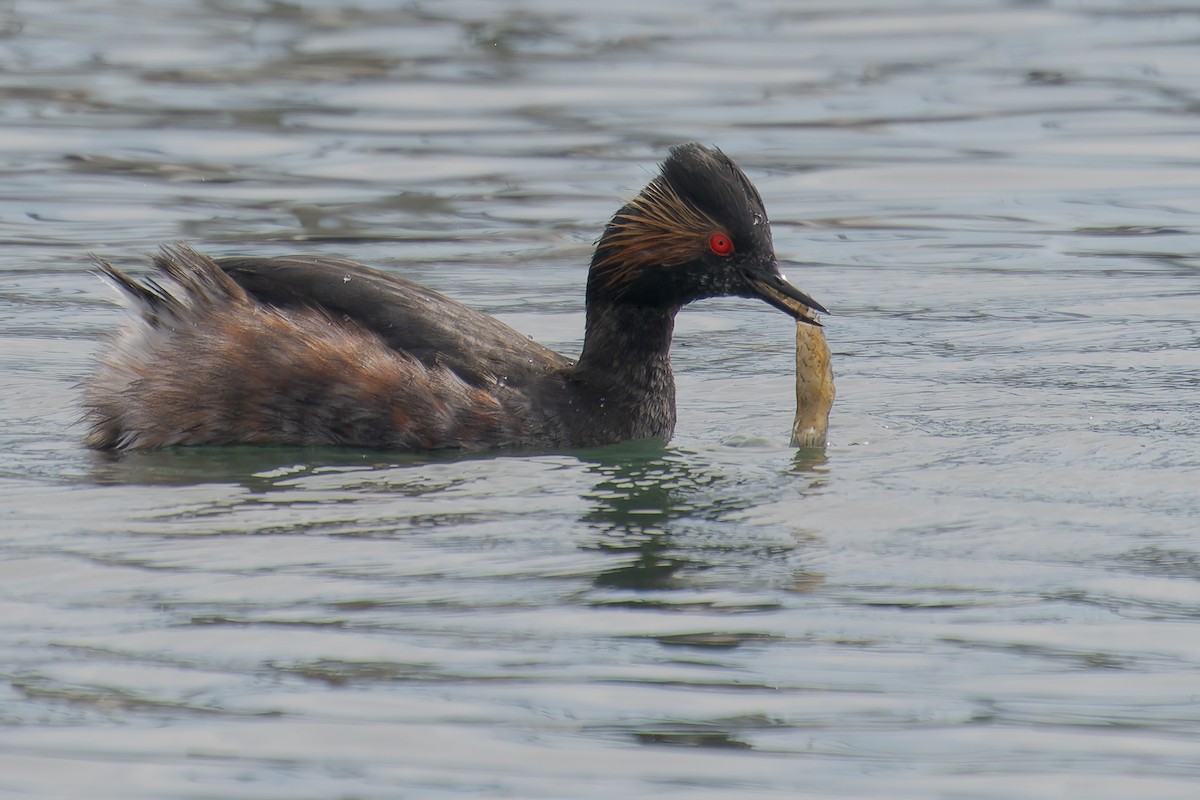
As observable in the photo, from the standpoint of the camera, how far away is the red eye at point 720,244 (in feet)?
25.7

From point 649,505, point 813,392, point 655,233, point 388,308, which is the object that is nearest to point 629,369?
point 655,233

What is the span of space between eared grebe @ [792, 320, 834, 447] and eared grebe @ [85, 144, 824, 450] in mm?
194

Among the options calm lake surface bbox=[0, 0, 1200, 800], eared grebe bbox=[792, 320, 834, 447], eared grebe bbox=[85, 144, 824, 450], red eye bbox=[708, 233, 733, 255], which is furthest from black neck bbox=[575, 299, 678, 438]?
eared grebe bbox=[792, 320, 834, 447]

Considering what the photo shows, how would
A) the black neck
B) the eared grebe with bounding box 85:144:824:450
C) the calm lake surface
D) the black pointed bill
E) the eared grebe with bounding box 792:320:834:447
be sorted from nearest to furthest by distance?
1. the calm lake surface
2. the eared grebe with bounding box 85:144:824:450
3. the eared grebe with bounding box 792:320:834:447
4. the black pointed bill
5. the black neck

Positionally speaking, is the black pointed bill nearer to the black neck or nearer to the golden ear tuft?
the golden ear tuft

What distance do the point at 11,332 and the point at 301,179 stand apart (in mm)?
4190

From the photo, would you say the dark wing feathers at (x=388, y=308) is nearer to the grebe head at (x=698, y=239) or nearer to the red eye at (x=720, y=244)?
the grebe head at (x=698, y=239)

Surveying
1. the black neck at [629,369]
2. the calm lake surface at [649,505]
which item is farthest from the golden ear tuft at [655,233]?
the calm lake surface at [649,505]

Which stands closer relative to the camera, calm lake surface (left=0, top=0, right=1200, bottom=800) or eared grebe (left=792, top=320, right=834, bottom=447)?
calm lake surface (left=0, top=0, right=1200, bottom=800)

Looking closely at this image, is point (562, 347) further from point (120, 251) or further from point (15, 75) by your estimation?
point (15, 75)

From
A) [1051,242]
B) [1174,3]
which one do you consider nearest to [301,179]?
[1051,242]

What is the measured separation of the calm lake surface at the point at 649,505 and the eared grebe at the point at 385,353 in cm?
19

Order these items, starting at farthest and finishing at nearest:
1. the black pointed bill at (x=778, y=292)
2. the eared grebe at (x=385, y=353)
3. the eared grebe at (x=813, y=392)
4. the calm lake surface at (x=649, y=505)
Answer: the black pointed bill at (x=778, y=292)
the eared grebe at (x=813, y=392)
the eared grebe at (x=385, y=353)
the calm lake surface at (x=649, y=505)

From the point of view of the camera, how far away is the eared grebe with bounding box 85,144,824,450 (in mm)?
7648
